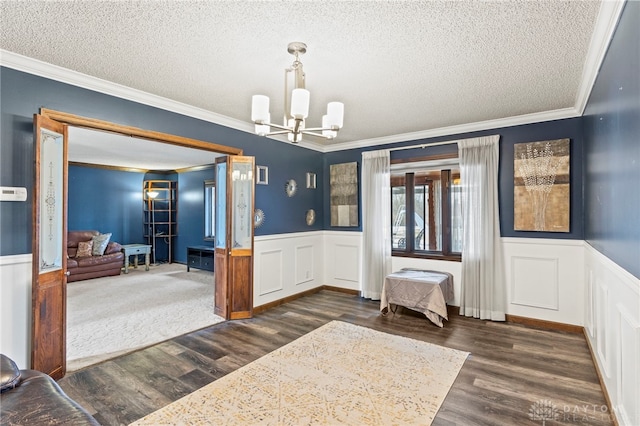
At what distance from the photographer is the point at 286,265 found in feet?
16.5

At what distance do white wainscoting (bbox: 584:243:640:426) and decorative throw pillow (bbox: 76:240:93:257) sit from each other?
8243 millimetres

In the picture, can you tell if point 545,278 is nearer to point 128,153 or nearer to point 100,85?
point 100,85

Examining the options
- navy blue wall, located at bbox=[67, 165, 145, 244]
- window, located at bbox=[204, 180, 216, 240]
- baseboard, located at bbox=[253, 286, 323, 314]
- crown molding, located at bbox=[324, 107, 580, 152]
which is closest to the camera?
crown molding, located at bbox=[324, 107, 580, 152]

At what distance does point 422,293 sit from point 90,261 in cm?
652

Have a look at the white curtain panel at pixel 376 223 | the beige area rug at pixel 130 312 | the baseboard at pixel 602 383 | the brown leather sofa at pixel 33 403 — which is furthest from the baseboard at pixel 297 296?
the baseboard at pixel 602 383

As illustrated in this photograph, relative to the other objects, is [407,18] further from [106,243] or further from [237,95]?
[106,243]

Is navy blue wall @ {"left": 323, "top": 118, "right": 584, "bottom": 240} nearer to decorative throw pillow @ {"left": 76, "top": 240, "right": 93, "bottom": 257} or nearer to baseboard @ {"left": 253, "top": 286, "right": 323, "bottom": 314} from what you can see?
baseboard @ {"left": 253, "top": 286, "right": 323, "bottom": 314}

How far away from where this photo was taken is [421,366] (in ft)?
9.36

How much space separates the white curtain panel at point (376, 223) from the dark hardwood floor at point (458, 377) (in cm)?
88

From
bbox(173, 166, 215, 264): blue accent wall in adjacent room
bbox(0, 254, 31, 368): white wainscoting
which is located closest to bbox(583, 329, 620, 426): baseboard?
bbox(0, 254, 31, 368): white wainscoting

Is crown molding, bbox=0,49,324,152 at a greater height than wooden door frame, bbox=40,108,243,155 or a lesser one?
greater

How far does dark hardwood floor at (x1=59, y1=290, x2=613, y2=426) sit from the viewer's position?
2.24m

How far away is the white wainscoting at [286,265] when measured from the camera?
15.0 feet

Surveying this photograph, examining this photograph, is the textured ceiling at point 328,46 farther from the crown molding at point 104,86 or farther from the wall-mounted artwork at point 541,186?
the wall-mounted artwork at point 541,186
